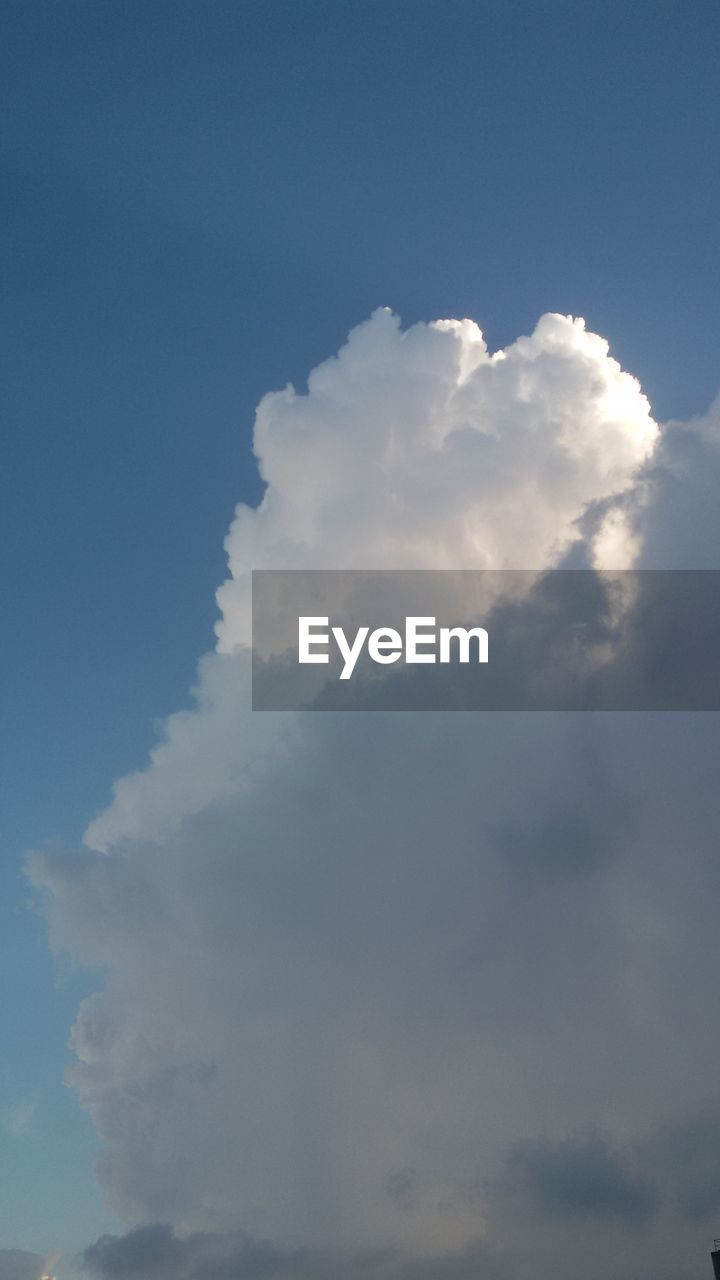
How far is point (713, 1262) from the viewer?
6260 inches

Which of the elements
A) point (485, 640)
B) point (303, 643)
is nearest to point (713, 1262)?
point (485, 640)

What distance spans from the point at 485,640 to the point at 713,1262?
9650cm

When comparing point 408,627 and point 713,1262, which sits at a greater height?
point 408,627

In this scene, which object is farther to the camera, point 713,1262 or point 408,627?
point 713,1262

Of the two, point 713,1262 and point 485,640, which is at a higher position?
point 485,640

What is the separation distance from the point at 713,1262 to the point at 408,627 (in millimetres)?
100869

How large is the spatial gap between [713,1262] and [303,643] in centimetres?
10625

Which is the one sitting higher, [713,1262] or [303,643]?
[303,643]

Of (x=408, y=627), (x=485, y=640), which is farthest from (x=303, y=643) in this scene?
(x=485, y=640)

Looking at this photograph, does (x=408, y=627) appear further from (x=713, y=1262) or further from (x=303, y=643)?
(x=713, y=1262)

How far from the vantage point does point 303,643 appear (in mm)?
122938

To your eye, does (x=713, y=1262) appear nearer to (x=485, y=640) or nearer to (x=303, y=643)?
(x=485, y=640)

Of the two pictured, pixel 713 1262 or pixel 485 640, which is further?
pixel 713 1262

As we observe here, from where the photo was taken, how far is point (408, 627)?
12775cm
